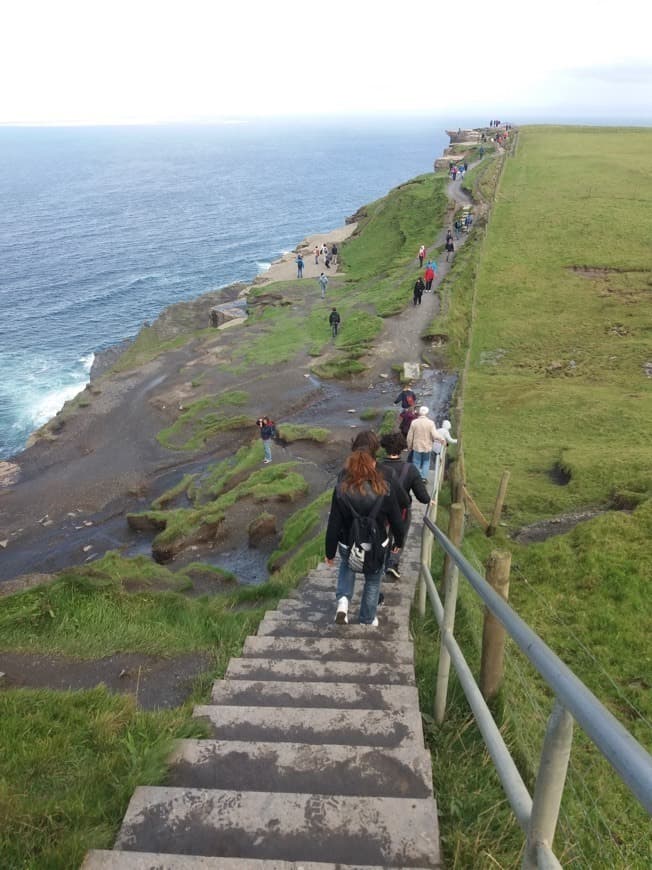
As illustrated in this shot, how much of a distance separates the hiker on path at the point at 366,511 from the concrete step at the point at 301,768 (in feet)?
8.10

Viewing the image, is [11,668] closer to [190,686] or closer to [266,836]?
[190,686]

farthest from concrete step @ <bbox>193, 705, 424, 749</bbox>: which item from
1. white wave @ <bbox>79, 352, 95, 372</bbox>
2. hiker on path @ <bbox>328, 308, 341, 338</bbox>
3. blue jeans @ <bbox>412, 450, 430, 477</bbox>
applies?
white wave @ <bbox>79, 352, 95, 372</bbox>

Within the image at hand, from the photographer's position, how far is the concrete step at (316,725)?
4102 millimetres

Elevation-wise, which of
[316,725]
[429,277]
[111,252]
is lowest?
[111,252]

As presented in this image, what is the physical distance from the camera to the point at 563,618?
8.73 meters

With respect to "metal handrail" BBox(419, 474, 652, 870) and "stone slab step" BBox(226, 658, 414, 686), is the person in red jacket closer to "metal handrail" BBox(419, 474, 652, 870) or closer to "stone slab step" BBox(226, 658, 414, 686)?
"stone slab step" BBox(226, 658, 414, 686)

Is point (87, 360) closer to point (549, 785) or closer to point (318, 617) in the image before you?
point (318, 617)

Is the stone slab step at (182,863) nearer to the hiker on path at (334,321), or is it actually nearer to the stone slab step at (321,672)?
the stone slab step at (321,672)

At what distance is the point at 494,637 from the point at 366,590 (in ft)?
6.93

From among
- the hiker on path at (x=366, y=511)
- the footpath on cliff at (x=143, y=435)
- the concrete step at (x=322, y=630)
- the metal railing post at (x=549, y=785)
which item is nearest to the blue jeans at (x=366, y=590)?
the hiker on path at (x=366, y=511)

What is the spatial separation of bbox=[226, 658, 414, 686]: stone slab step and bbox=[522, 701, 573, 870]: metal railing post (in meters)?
3.00

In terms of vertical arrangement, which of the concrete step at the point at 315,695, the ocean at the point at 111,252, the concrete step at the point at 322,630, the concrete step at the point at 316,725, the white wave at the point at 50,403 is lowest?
the white wave at the point at 50,403

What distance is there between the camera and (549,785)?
2.05 metres

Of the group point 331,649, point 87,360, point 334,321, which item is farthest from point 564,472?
point 87,360
